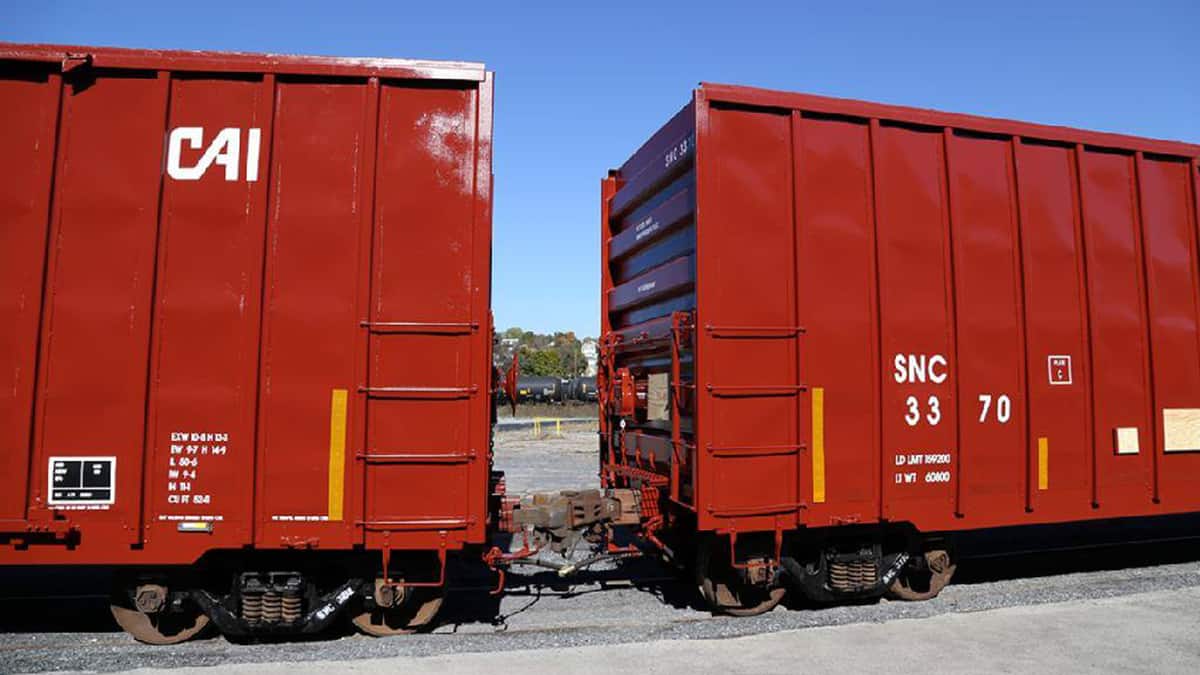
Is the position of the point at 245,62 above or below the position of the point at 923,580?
above

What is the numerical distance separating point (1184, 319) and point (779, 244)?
4.72 meters

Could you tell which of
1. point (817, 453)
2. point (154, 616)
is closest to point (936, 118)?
point (817, 453)

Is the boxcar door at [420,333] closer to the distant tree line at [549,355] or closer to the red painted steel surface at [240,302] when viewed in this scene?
the red painted steel surface at [240,302]

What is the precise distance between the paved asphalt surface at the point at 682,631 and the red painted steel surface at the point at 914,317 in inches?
33.1

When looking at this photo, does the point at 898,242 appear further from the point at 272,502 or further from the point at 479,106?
the point at 272,502

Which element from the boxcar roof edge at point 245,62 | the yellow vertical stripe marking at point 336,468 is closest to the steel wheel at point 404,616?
the yellow vertical stripe marking at point 336,468

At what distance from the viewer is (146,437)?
17.7ft

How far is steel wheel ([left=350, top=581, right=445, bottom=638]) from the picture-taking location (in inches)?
235

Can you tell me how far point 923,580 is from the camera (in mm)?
7152

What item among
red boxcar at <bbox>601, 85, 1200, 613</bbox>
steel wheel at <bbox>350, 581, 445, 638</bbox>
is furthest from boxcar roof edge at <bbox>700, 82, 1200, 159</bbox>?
steel wheel at <bbox>350, 581, 445, 638</bbox>

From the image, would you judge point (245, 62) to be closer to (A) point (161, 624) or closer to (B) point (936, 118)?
(A) point (161, 624)

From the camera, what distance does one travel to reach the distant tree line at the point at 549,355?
104 meters

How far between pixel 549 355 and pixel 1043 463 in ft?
345

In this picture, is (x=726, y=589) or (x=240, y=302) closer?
(x=240, y=302)
